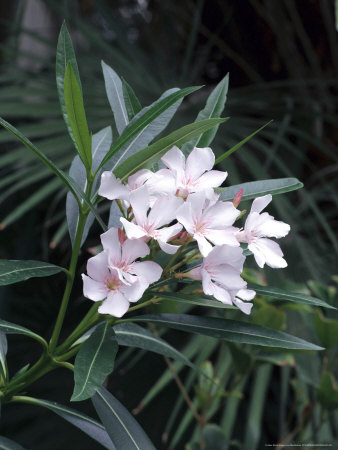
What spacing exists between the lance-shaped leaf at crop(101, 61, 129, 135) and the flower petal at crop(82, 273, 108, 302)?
156 millimetres

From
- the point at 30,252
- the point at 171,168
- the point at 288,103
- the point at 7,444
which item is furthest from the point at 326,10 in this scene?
the point at 7,444

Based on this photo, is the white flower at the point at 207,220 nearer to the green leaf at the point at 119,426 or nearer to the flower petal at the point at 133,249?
the flower petal at the point at 133,249

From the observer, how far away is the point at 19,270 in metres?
0.41

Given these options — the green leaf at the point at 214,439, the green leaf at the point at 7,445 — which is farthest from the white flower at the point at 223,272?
the green leaf at the point at 214,439

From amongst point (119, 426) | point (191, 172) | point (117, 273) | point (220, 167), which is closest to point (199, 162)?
point (191, 172)

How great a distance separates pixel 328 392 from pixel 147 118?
48 centimetres

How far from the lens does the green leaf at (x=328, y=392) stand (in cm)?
69

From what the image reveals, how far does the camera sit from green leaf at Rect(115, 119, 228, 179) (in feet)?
1.29

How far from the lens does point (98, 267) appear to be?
38 cm

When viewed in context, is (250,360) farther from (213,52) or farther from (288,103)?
(213,52)

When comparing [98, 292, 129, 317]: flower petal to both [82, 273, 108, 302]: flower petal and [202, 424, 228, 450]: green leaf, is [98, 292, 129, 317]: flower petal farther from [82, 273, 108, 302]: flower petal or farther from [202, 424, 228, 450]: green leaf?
[202, 424, 228, 450]: green leaf

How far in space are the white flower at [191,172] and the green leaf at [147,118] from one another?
3cm

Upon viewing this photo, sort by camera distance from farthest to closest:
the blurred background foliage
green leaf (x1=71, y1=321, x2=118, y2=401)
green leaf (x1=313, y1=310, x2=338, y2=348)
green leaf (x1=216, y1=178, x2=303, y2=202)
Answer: the blurred background foliage, green leaf (x1=313, y1=310, x2=338, y2=348), green leaf (x1=216, y1=178, x2=303, y2=202), green leaf (x1=71, y1=321, x2=118, y2=401)

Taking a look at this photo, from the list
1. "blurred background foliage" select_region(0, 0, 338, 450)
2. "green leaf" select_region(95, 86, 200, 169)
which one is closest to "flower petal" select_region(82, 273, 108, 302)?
"green leaf" select_region(95, 86, 200, 169)
